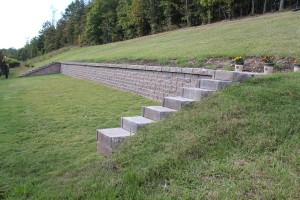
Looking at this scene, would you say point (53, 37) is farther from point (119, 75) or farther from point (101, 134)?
point (101, 134)

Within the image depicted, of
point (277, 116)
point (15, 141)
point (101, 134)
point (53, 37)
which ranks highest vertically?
point (53, 37)

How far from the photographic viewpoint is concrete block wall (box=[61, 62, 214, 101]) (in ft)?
19.5

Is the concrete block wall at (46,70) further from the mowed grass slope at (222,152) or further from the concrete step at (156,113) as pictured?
the mowed grass slope at (222,152)

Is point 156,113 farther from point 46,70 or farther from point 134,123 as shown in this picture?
point 46,70

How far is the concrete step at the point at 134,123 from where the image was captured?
3536 mm

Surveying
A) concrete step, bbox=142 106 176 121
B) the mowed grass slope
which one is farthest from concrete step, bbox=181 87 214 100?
concrete step, bbox=142 106 176 121

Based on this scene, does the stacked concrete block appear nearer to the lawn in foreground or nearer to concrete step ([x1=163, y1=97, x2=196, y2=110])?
concrete step ([x1=163, y1=97, x2=196, y2=110])

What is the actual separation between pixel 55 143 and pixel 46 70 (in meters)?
17.0

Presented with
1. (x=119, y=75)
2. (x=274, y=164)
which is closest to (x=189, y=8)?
(x=119, y=75)

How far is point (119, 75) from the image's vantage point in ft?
31.0

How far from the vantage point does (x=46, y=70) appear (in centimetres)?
1998

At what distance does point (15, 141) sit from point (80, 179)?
2.03 m

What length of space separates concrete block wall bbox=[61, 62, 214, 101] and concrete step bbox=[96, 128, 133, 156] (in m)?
2.27

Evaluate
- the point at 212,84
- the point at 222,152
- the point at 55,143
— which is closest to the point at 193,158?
the point at 222,152
